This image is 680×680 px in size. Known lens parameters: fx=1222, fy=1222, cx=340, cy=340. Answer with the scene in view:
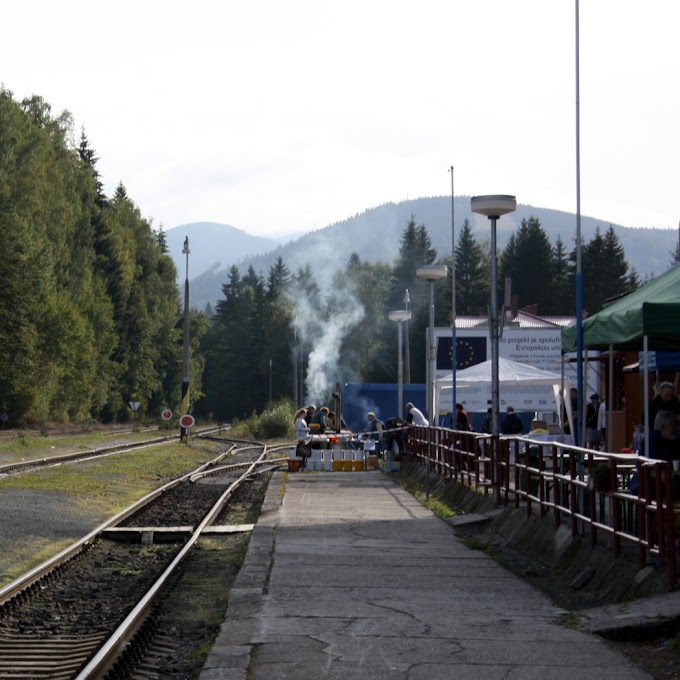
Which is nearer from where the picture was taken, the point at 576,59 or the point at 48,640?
the point at 48,640

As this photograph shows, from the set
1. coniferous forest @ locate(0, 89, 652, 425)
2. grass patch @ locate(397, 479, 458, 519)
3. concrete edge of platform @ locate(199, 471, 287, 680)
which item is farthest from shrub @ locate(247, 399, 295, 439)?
concrete edge of platform @ locate(199, 471, 287, 680)

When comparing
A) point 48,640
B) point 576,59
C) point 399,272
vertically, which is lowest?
point 48,640

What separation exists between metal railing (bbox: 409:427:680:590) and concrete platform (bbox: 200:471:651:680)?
0.94 meters

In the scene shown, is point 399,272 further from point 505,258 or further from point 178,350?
point 178,350

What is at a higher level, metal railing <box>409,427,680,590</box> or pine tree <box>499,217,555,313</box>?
pine tree <box>499,217,555,313</box>

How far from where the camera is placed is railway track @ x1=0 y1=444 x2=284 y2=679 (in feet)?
28.6

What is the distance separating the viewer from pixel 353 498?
76.4 feet

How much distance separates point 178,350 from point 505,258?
42.1 m

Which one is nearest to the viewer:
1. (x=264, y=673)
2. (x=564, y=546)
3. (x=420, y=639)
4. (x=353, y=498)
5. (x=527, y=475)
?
(x=264, y=673)

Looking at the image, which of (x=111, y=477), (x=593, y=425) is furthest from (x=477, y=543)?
(x=111, y=477)

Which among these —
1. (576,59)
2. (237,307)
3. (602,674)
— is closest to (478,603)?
(602,674)

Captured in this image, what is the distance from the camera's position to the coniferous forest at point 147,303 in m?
62.5

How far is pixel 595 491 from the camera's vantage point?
11805mm

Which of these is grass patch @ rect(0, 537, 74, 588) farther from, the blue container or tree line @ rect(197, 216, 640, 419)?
tree line @ rect(197, 216, 640, 419)
